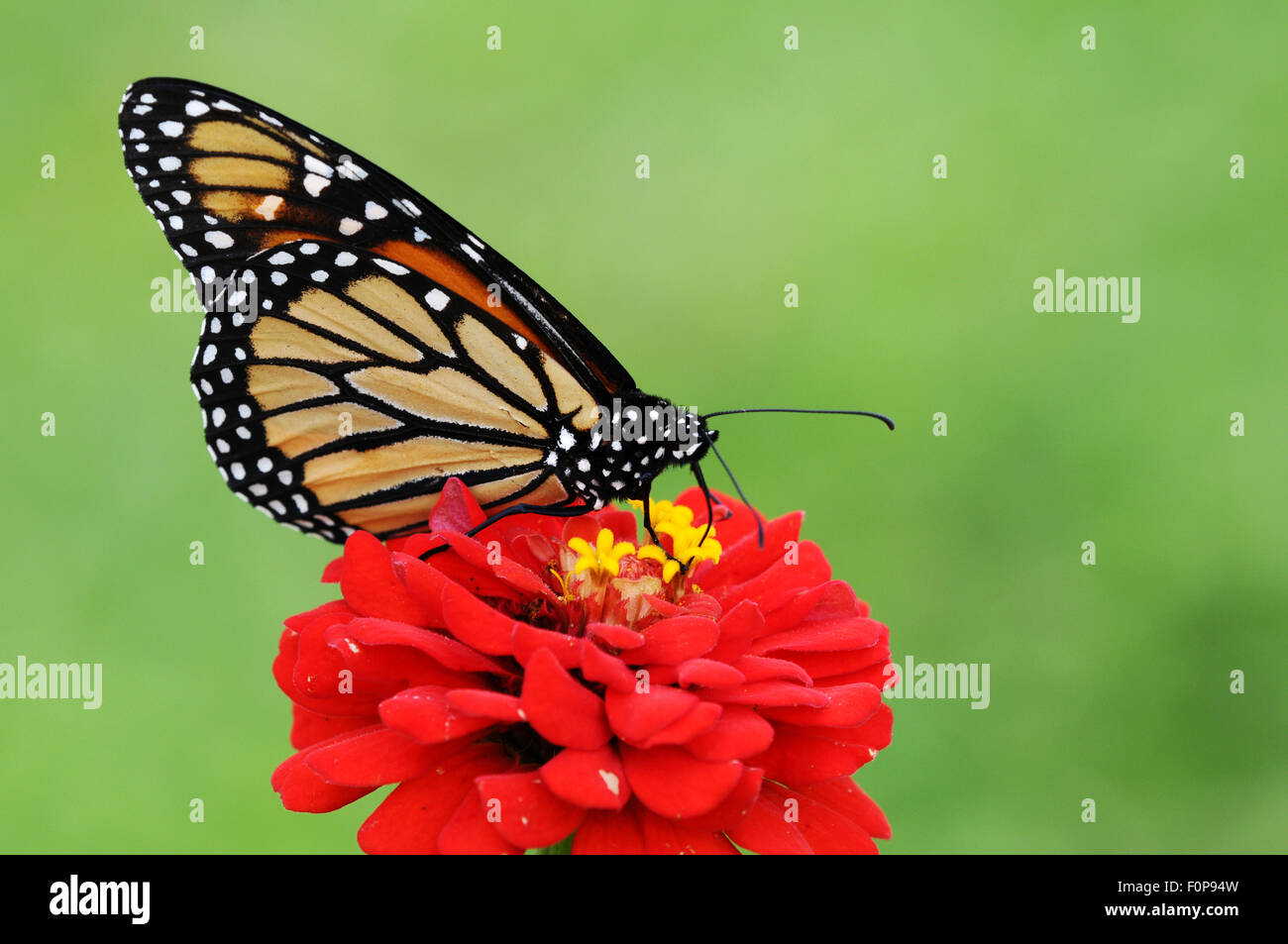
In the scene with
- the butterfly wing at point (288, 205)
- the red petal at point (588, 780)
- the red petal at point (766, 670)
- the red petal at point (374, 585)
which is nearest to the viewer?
the red petal at point (588, 780)

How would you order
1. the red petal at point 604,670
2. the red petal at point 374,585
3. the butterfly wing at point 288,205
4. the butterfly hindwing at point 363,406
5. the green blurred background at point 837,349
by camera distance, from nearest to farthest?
the red petal at point 604,670
the red petal at point 374,585
the butterfly wing at point 288,205
the butterfly hindwing at point 363,406
the green blurred background at point 837,349

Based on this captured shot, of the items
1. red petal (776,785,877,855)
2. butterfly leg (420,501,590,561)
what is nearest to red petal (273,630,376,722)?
butterfly leg (420,501,590,561)

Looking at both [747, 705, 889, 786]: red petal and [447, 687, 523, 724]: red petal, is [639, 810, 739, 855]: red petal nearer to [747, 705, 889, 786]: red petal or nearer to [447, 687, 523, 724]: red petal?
[747, 705, 889, 786]: red petal

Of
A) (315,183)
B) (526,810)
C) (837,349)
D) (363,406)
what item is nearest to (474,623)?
(526,810)

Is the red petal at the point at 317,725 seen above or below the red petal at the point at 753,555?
below

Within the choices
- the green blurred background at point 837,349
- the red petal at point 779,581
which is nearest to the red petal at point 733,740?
the red petal at point 779,581

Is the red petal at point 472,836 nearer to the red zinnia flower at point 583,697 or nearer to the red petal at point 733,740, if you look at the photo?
the red zinnia flower at point 583,697
